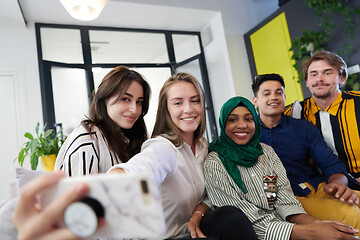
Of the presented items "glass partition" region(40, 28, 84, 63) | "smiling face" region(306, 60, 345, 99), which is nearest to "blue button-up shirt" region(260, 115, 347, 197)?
"smiling face" region(306, 60, 345, 99)

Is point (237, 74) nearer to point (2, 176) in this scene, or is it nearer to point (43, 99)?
point (43, 99)

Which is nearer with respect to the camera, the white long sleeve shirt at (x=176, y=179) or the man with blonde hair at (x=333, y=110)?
the white long sleeve shirt at (x=176, y=179)

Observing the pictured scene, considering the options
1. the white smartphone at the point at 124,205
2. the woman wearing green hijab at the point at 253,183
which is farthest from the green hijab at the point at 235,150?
the white smartphone at the point at 124,205

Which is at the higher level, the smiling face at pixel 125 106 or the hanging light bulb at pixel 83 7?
the hanging light bulb at pixel 83 7

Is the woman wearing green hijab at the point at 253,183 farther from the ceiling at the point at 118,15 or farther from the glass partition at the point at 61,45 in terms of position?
the glass partition at the point at 61,45

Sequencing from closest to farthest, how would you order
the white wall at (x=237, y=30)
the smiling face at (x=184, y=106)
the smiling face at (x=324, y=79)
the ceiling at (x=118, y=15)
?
the smiling face at (x=184, y=106) < the smiling face at (x=324, y=79) < the ceiling at (x=118, y=15) < the white wall at (x=237, y=30)

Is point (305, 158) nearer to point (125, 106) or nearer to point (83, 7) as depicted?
point (125, 106)

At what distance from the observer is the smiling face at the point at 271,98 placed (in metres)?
1.83

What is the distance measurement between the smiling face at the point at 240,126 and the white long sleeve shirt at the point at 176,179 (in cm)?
24

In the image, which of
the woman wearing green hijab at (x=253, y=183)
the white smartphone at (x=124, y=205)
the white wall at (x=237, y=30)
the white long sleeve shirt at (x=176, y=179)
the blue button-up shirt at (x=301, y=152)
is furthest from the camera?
the white wall at (x=237, y=30)

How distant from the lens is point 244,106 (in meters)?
1.49

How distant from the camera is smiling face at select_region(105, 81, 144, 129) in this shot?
1486 mm

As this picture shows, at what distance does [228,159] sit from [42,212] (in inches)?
→ 40.1

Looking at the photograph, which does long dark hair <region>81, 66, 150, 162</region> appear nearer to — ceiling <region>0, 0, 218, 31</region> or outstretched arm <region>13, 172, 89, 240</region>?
outstretched arm <region>13, 172, 89, 240</region>
